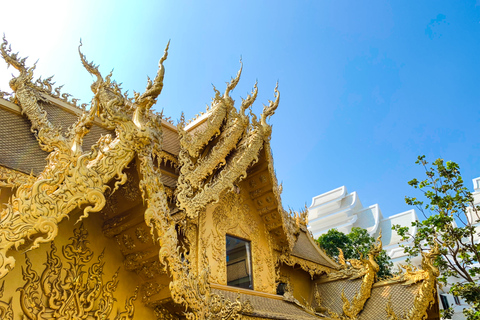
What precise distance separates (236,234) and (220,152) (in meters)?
1.34

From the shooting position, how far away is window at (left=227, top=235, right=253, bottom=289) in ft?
19.9

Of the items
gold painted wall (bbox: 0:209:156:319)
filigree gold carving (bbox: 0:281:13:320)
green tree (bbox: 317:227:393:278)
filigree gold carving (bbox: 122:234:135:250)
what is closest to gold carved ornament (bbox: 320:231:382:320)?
gold painted wall (bbox: 0:209:156:319)

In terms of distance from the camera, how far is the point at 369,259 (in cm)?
746

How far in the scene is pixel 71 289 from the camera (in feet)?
12.3

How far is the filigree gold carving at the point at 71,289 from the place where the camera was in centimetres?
351

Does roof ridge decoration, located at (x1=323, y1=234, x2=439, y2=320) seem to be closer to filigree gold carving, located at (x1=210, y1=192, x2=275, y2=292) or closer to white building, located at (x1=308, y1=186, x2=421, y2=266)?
filigree gold carving, located at (x1=210, y1=192, x2=275, y2=292)

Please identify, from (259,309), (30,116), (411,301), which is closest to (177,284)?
(259,309)

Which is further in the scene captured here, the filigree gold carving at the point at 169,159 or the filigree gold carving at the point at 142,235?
the filigree gold carving at the point at 169,159

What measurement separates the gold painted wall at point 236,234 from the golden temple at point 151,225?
0.02 meters

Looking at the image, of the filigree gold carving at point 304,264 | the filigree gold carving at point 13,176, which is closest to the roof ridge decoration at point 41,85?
the filigree gold carving at point 13,176

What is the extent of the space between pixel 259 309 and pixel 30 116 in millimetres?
4327

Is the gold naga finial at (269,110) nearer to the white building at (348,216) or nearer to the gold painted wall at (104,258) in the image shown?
the gold painted wall at (104,258)

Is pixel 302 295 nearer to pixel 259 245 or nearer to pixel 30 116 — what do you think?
pixel 259 245

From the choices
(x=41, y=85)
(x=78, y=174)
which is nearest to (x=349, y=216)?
(x=41, y=85)
